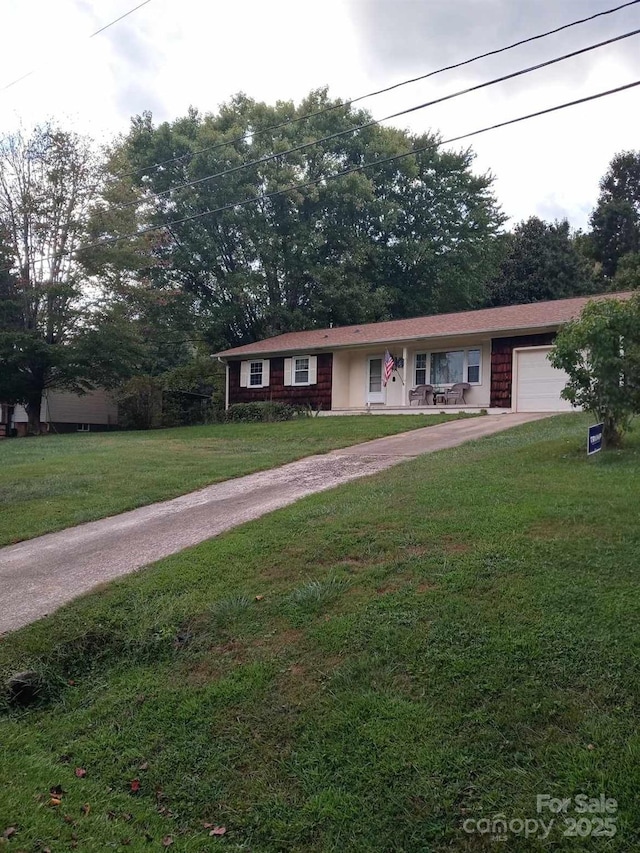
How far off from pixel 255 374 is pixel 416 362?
6604 millimetres

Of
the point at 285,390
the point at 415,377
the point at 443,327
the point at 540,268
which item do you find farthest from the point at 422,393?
the point at 540,268

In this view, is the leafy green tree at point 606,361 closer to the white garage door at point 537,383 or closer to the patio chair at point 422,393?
the white garage door at point 537,383

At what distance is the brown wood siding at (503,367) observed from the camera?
63.3 feet

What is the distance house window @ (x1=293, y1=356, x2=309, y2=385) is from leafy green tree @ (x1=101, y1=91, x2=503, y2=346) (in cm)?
773

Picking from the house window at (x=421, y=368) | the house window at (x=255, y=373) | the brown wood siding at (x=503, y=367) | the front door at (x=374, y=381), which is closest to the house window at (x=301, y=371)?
the house window at (x=255, y=373)

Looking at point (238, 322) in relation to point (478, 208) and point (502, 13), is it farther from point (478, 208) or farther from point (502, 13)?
point (502, 13)

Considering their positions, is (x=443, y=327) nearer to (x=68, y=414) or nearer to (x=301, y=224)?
(x=301, y=224)

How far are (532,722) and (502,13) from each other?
25.1ft

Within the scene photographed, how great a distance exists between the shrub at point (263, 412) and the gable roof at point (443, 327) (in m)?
2.47

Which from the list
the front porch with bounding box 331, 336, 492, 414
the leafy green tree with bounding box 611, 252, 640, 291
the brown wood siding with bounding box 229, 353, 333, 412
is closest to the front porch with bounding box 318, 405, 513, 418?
the front porch with bounding box 331, 336, 492, 414

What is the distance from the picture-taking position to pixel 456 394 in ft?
69.1

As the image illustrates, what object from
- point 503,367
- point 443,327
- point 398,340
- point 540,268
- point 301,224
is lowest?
point 503,367

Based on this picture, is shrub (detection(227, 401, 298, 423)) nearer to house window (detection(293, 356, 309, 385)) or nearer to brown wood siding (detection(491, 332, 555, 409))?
house window (detection(293, 356, 309, 385))

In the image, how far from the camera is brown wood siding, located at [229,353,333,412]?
77.6ft
